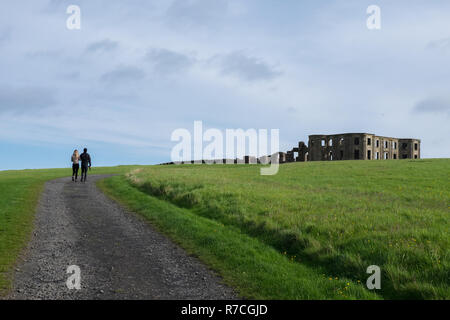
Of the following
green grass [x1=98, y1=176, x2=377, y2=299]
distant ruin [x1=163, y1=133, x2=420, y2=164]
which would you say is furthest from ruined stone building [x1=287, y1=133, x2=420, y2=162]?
green grass [x1=98, y1=176, x2=377, y2=299]

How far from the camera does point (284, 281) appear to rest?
28.4 feet

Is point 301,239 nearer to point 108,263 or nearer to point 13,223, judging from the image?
point 108,263

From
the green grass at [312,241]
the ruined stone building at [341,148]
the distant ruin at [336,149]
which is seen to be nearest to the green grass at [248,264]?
the green grass at [312,241]

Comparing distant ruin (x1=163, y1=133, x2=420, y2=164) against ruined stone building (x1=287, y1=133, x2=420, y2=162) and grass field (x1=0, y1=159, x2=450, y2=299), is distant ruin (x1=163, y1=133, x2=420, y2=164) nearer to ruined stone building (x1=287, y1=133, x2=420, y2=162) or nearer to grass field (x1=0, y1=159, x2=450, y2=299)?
ruined stone building (x1=287, y1=133, x2=420, y2=162)

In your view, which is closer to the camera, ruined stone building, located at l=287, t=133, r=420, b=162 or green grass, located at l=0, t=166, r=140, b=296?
green grass, located at l=0, t=166, r=140, b=296

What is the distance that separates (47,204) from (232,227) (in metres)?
11.3

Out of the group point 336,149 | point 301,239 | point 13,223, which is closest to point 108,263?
point 301,239

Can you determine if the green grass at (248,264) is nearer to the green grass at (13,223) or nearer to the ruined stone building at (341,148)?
the green grass at (13,223)

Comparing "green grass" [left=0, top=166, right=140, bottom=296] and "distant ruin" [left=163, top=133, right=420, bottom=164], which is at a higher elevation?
"distant ruin" [left=163, top=133, right=420, bottom=164]

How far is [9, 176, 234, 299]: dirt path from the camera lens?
8133mm

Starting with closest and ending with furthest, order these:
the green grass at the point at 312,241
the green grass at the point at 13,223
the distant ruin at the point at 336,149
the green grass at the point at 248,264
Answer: the green grass at the point at 248,264, the green grass at the point at 312,241, the green grass at the point at 13,223, the distant ruin at the point at 336,149

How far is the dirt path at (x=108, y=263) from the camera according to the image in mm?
8133

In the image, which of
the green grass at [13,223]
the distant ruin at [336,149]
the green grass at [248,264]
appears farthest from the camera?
the distant ruin at [336,149]

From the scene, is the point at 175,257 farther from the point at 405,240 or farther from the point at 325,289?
the point at 405,240
